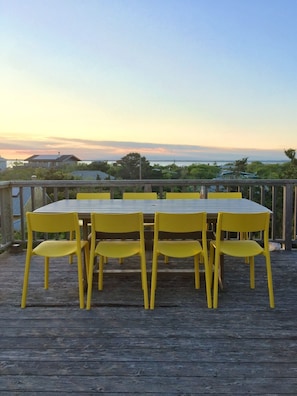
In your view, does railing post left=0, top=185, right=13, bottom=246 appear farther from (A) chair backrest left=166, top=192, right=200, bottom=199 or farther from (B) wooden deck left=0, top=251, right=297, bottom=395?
(A) chair backrest left=166, top=192, right=200, bottom=199

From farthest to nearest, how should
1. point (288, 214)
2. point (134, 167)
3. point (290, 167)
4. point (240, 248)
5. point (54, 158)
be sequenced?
point (290, 167)
point (54, 158)
point (134, 167)
point (288, 214)
point (240, 248)

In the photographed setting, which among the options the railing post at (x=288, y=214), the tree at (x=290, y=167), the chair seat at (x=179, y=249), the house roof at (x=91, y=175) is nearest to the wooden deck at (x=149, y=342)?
the chair seat at (x=179, y=249)

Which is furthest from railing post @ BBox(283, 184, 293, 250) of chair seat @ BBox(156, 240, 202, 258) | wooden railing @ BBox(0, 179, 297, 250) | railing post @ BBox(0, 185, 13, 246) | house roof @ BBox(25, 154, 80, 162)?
railing post @ BBox(0, 185, 13, 246)

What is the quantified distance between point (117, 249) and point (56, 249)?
0.56 meters

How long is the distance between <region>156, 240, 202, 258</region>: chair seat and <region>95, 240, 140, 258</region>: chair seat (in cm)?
23

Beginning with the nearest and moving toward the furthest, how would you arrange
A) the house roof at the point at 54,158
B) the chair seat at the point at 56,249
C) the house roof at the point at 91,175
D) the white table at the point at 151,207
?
1. the chair seat at the point at 56,249
2. the white table at the point at 151,207
3. the house roof at the point at 91,175
4. the house roof at the point at 54,158

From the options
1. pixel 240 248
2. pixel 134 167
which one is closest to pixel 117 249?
pixel 240 248

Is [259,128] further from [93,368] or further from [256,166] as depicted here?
[93,368]

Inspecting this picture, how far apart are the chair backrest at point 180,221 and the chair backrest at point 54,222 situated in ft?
2.37

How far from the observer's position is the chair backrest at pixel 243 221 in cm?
273

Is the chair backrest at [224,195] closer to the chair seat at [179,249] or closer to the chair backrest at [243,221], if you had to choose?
the chair seat at [179,249]

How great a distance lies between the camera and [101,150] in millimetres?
10133

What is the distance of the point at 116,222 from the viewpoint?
273 centimetres

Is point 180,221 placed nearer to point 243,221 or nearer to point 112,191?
point 243,221
